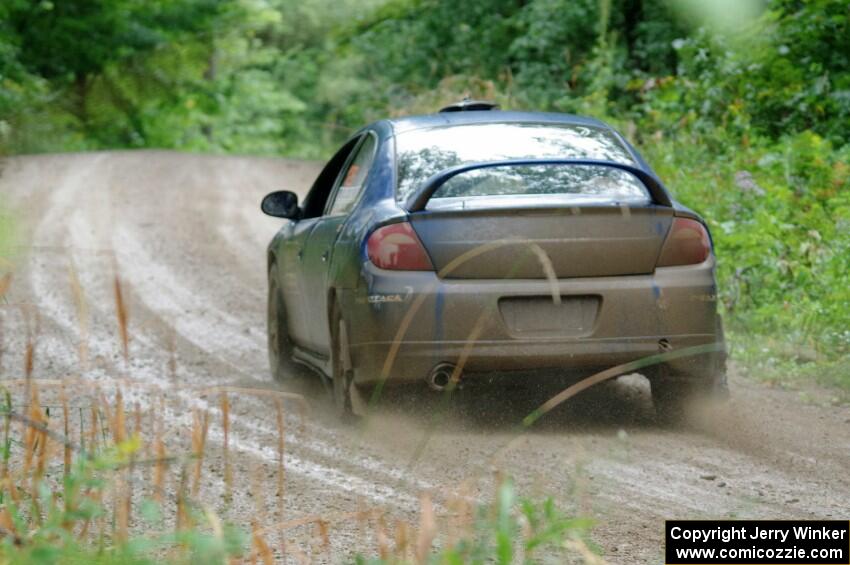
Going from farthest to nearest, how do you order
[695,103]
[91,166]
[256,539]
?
[91,166] → [695,103] → [256,539]

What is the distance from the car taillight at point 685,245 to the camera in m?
6.79

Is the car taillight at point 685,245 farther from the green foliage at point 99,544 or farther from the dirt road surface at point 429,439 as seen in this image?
the green foliage at point 99,544

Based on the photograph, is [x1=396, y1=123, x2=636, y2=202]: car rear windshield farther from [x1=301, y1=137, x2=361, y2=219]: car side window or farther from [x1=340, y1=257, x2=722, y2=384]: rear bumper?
[x1=301, y1=137, x2=361, y2=219]: car side window

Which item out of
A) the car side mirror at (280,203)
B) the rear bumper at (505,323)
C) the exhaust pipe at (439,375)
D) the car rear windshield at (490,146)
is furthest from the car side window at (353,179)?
the exhaust pipe at (439,375)

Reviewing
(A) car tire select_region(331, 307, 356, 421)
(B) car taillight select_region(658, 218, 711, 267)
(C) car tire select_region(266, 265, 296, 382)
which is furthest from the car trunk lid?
(C) car tire select_region(266, 265, 296, 382)

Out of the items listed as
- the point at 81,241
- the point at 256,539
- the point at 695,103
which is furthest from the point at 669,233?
the point at 81,241

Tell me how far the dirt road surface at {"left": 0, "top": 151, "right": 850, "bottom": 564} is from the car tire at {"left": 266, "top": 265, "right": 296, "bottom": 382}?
0.38 ft

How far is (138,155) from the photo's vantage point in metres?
26.9

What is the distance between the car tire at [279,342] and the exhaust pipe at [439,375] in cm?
248

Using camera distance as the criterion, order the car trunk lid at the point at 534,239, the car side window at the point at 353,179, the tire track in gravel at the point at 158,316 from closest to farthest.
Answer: the tire track in gravel at the point at 158,316 < the car trunk lid at the point at 534,239 < the car side window at the point at 353,179

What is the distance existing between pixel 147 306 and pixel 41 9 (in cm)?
2290

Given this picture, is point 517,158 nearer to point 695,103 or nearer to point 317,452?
point 317,452

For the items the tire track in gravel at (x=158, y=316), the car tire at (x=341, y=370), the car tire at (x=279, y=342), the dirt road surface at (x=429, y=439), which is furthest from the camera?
the car tire at (x=279, y=342)

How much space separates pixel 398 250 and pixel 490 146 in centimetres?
90
